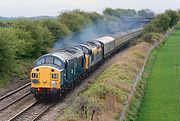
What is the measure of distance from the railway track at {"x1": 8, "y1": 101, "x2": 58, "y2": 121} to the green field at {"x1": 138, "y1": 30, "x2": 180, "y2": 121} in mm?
6318

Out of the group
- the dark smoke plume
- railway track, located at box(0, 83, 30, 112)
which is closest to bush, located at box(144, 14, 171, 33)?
the dark smoke plume

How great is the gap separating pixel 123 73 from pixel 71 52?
4723 mm

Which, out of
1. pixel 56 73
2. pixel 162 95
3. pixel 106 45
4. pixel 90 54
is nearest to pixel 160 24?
pixel 106 45

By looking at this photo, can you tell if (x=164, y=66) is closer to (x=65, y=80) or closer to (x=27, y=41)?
(x=27, y=41)

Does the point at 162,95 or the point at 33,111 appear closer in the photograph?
the point at 33,111

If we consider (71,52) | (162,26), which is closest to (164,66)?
(71,52)

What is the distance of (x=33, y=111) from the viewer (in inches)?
973

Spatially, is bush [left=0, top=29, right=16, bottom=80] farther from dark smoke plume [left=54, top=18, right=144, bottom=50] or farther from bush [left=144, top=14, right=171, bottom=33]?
bush [left=144, top=14, right=171, bottom=33]

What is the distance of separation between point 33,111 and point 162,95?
9.88 m

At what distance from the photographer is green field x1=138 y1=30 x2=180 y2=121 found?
22531 mm

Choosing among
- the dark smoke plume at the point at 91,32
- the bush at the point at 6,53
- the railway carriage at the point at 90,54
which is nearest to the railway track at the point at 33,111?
the bush at the point at 6,53

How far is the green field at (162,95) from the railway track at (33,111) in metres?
6.32

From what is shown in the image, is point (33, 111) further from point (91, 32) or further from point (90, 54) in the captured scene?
point (91, 32)

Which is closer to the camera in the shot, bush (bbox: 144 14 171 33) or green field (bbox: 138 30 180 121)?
green field (bbox: 138 30 180 121)
